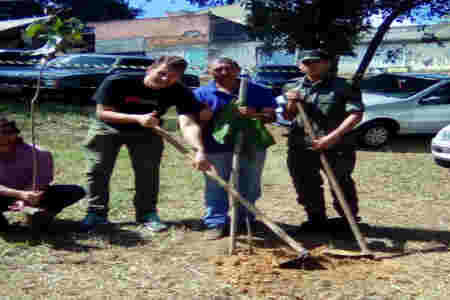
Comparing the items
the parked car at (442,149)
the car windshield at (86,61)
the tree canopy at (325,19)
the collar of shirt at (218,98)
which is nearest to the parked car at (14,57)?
the car windshield at (86,61)

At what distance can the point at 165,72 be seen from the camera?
4324 millimetres

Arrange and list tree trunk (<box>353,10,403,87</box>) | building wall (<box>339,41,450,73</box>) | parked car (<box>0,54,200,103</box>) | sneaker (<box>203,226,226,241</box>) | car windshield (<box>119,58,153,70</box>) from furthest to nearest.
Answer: building wall (<box>339,41,450,73</box>) → car windshield (<box>119,58,153,70</box>) → tree trunk (<box>353,10,403,87</box>) → parked car (<box>0,54,200,103</box>) → sneaker (<box>203,226,226,241</box>)

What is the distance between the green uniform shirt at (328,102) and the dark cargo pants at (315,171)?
0.13 metres

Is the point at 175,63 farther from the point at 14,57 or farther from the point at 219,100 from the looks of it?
the point at 14,57

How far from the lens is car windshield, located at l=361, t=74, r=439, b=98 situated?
10555mm

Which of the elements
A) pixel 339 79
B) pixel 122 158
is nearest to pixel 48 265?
pixel 339 79

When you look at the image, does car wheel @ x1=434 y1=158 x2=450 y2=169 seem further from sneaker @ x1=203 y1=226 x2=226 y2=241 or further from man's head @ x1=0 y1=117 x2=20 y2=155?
man's head @ x1=0 y1=117 x2=20 y2=155

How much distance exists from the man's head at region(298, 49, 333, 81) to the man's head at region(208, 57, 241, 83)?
1.83ft

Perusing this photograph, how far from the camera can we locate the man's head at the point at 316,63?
14.4 feet

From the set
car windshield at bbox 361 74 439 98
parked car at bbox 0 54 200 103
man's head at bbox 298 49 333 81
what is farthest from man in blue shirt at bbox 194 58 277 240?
parked car at bbox 0 54 200 103

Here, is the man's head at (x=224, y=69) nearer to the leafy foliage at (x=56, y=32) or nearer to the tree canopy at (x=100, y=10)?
the leafy foliage at (x=56, y=32)

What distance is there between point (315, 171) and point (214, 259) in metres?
1.20

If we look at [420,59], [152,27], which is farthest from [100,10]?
[420,59]

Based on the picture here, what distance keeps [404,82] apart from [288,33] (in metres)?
3.20
